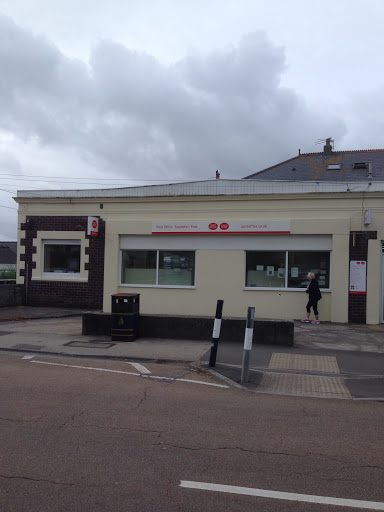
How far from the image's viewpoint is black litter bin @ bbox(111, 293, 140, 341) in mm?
11467

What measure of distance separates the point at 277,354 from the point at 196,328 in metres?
2.29

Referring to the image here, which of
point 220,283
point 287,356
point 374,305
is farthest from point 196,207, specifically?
point 287,356

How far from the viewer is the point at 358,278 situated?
15016 millimetres


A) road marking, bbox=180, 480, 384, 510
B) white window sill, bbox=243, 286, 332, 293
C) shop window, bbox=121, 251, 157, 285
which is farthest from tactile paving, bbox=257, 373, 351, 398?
shop window, bbox=121, 251, 157, 285

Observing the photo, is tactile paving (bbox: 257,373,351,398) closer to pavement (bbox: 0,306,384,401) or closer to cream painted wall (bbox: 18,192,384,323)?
pavement (bbox: 0,306,384,401)

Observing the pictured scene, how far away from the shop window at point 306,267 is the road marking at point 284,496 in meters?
12.1

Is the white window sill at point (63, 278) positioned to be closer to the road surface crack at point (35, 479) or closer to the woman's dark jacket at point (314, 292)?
the woman's dark jacket at point (314, 292)

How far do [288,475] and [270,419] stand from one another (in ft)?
5.79

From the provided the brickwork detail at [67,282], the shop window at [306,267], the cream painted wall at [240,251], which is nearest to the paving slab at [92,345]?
the cream painted wall at [240,251]

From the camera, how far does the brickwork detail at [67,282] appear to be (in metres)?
18.3

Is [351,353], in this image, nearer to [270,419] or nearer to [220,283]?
[270,419]

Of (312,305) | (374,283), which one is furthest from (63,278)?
(374,283)

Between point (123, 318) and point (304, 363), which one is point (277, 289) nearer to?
point (123, 318)

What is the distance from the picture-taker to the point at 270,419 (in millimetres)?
6012
